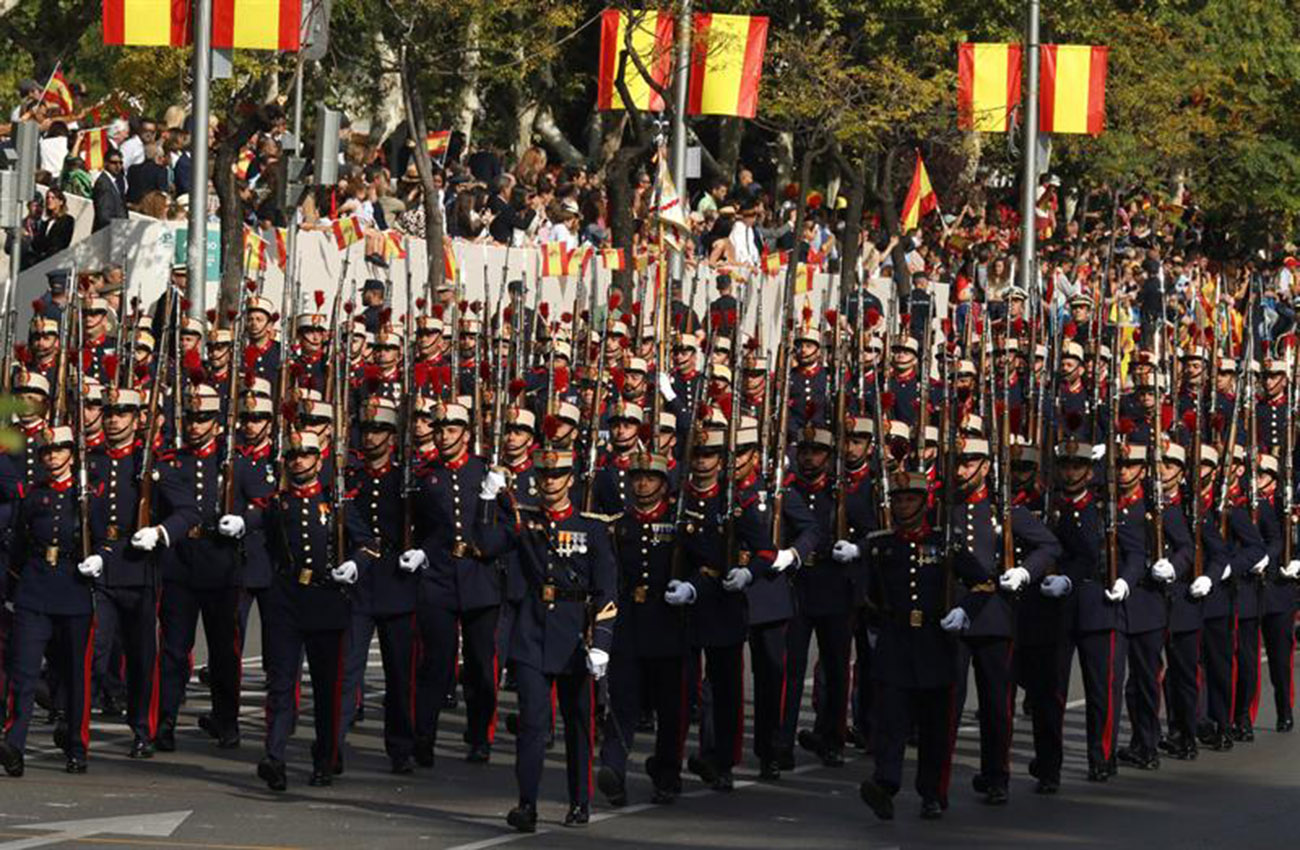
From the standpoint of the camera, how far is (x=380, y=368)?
18.3 metres

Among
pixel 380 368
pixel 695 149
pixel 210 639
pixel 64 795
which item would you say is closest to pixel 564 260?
pixel 695 149

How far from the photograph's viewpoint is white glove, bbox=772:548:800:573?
13.7 meters

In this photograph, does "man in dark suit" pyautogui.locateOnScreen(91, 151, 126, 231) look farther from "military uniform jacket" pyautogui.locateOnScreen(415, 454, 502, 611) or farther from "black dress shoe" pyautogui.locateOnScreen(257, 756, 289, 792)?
"black dress shoe" pyautogui.locateOnScreen(257, 756, 289, 792)

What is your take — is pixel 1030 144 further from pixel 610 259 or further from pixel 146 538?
pixel 146 538

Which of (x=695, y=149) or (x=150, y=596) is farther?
(x=695, y=149)

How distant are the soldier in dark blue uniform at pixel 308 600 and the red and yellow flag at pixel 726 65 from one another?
15.2 metres

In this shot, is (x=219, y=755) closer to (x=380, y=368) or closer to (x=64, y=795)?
(x=64, y=795)

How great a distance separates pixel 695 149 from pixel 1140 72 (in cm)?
1454

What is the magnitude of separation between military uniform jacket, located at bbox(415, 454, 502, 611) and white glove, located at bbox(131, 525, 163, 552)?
1.19 metres

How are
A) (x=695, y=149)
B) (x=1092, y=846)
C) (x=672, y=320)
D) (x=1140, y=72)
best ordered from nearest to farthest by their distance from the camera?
(x=1092, y=846) → (x=672, y=320) → (x=695, y=149) → (x=1140, y=72)

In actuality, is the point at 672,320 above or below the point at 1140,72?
below

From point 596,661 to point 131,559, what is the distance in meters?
2.98

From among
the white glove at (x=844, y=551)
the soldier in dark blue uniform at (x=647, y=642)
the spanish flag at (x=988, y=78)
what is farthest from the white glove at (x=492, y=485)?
the spanish flag at (x=988, y=78)

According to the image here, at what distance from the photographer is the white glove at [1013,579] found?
517 inches
